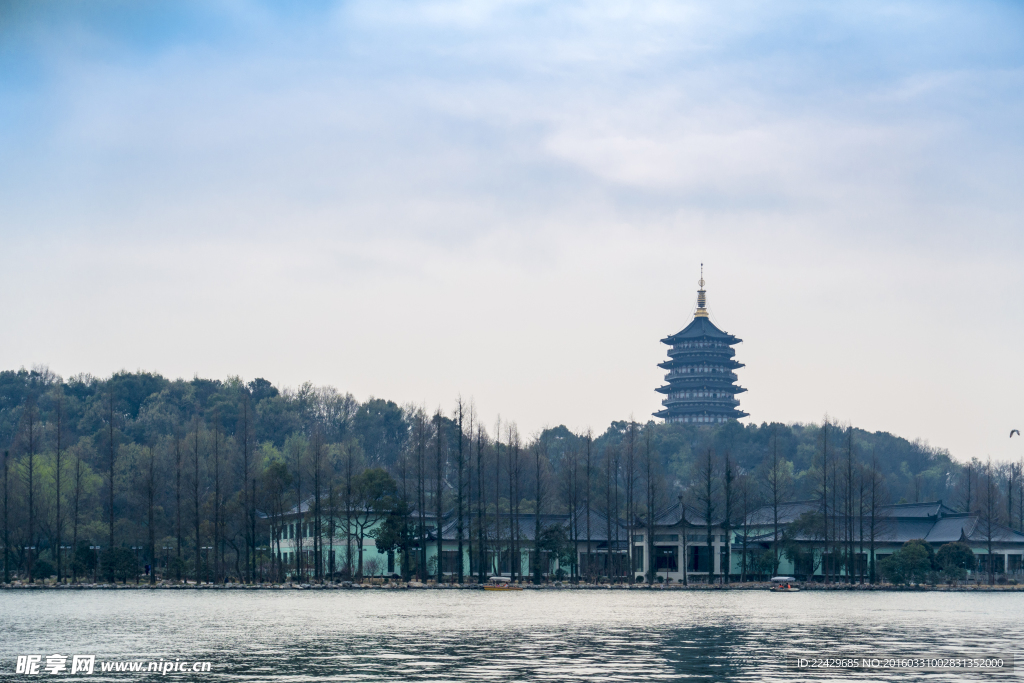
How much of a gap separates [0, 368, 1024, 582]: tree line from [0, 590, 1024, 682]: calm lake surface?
60.1 feet

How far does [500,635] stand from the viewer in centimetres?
2989

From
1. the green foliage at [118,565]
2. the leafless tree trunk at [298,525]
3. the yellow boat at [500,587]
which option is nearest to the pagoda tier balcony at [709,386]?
the leafless tree trunk at [298,525]

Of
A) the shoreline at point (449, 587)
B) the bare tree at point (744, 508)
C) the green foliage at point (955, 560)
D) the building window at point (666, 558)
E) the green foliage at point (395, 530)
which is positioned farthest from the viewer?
the building window at point (666, 558)

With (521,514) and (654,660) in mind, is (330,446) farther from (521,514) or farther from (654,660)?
(654,660)

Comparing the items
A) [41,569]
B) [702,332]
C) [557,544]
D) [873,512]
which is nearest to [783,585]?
[873,512]

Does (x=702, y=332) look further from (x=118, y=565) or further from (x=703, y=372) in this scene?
(x=118, y=565)

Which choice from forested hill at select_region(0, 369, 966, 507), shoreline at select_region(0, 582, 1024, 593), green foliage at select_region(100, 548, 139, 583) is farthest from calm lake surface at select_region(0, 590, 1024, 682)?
forested hill at select_region(0, 369, 966, 507)

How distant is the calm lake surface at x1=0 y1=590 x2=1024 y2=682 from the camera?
22094mm

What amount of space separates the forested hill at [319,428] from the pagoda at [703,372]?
13.9 m

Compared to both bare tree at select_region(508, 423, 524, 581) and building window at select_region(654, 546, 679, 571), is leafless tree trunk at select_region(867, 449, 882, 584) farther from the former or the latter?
bare tree at select_region(508, 423, 524, 581)

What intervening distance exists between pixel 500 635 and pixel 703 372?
128641 millimetres

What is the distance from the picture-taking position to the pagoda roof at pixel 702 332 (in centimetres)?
15312

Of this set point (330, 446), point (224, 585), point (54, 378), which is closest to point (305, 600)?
point (224, 585)

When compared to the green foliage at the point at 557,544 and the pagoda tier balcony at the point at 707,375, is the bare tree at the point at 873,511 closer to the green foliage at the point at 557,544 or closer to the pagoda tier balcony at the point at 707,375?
the green foliage at the point at 557,544
